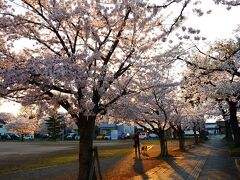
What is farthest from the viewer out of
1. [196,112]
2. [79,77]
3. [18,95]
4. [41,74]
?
[196,112]

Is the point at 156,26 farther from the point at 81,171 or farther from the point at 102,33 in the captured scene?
the point at 81,171

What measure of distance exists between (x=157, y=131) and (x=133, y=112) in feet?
51.1

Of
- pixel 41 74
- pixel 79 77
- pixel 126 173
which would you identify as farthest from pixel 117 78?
pixel 126 173

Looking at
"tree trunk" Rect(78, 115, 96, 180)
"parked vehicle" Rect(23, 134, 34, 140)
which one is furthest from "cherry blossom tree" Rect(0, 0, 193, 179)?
"parked vehicle" Rect(23, 134, 34, 140)

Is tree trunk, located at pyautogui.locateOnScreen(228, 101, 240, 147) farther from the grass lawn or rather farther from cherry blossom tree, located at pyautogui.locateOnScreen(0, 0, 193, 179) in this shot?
cherry blossom tree, located at pyautogui.locateOnScreen(0, 0, 193, 179)

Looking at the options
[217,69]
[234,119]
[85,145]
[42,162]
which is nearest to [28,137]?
[234,119]

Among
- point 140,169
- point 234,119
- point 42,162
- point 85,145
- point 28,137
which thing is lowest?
point 140,169

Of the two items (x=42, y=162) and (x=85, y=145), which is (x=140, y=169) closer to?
(x=85, y=145)

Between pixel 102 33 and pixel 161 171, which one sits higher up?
pixel 102 33

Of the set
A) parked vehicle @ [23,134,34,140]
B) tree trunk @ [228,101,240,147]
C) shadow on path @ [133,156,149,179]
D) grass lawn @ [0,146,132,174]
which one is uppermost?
parked vehicle @ [23,134,34,140]

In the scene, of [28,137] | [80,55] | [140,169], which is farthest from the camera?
[28,137]

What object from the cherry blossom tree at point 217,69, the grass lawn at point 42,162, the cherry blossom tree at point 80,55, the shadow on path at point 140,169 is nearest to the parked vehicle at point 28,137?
the grass lawn at point 42,162

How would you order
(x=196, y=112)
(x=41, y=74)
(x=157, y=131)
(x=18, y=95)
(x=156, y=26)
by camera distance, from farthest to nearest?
(x=196, y=112), (x=157, y=131), (x=156, y=26), (x=18, y=95), (x=41, y=74)

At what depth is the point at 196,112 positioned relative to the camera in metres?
47.5
